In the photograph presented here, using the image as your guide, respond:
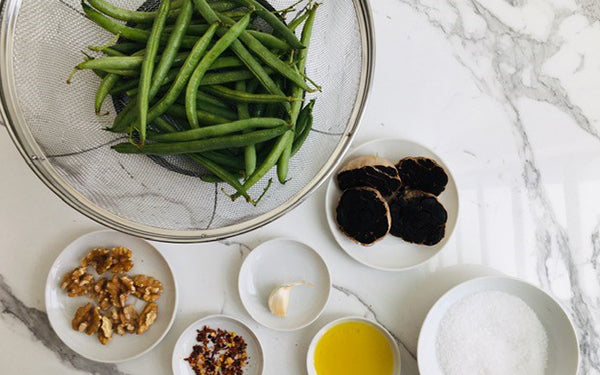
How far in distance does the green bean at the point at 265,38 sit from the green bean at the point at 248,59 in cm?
3

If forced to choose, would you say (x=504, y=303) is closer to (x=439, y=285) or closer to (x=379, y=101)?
(x=439, y=285)

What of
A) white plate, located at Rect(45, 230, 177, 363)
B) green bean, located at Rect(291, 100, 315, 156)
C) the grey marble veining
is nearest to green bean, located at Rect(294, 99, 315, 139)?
green bean, located at Rect(291, 100, 315, 156)

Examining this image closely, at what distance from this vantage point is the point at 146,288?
4.81 feet

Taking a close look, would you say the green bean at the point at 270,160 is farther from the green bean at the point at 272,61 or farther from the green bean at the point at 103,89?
the green bean at the point at 103,89

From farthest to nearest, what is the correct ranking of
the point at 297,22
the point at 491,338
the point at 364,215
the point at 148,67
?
the point at 491,338 → the point at 364,215 → the point at 297,22 → the point at 148,67

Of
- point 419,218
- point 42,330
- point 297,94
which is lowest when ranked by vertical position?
point 42,330

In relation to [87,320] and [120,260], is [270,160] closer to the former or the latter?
[120,260]

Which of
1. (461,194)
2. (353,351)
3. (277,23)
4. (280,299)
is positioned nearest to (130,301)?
(280,299)

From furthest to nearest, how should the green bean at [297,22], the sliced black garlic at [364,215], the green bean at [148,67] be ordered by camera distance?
1. the sliced black garlic at [364,215]
2. the green bean at [297,22]
3. the green bean at [148,67]

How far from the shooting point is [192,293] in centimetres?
151

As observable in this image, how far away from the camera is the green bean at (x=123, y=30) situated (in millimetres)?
1164

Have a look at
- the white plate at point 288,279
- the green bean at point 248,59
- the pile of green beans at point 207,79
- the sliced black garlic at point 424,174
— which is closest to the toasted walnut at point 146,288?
the white plate at point 288,279

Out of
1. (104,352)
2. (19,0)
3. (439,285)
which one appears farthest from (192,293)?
(19,0)

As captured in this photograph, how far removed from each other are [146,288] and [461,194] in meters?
0.89
